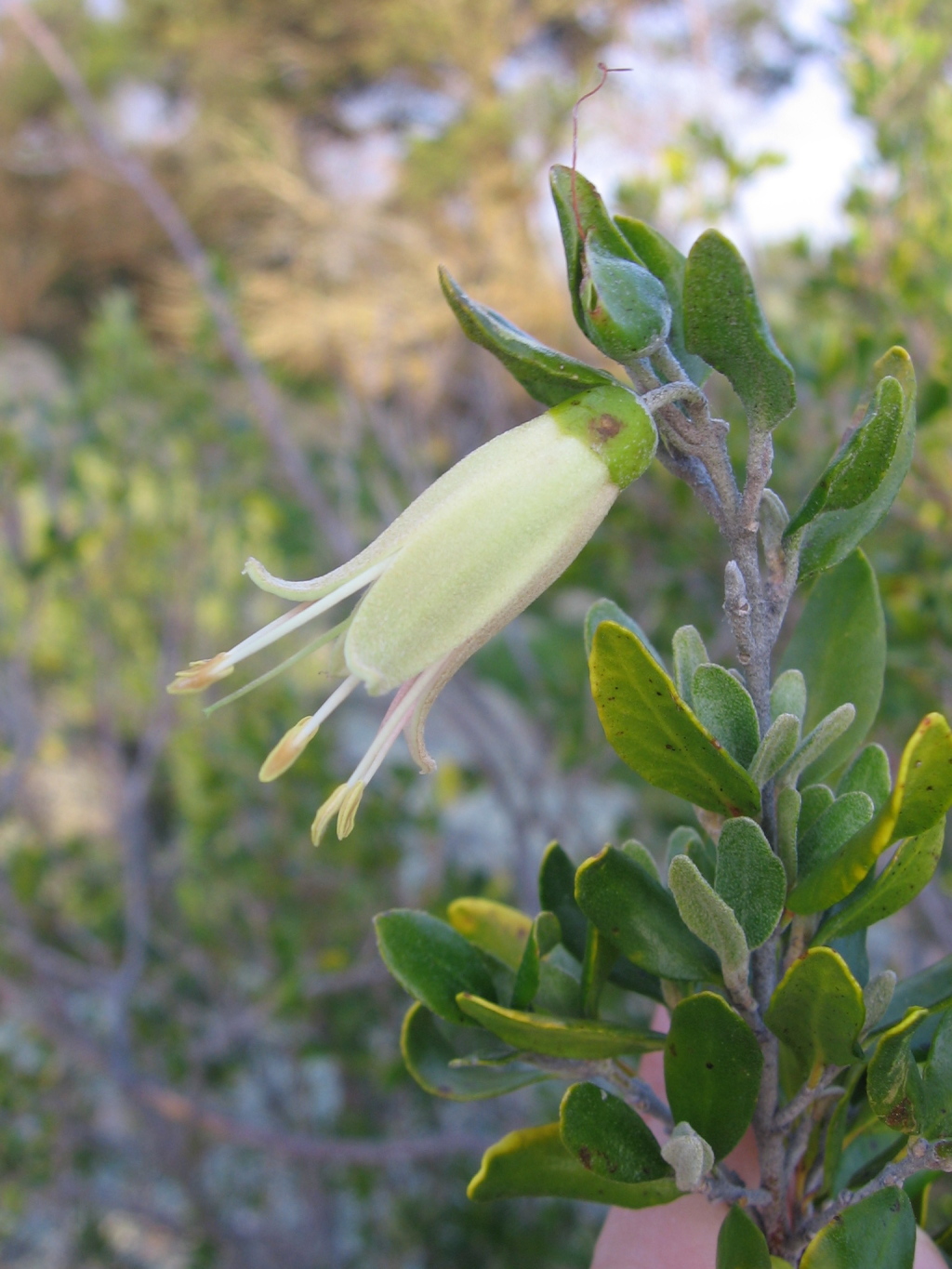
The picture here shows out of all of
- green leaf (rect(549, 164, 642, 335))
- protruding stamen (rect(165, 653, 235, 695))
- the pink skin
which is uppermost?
green leaf (rect(549, 164, 642, 335))

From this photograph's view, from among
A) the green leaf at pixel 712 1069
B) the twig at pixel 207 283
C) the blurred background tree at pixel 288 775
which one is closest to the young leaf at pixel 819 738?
the green leaf at pixel 712 1069

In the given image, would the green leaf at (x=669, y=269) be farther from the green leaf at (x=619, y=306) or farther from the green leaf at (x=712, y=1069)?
the green leaf at (x=712, y=1069)

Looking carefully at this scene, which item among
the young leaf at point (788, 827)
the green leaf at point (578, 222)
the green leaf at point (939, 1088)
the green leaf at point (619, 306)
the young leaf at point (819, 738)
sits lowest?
the green leaf at point (939, 1088)

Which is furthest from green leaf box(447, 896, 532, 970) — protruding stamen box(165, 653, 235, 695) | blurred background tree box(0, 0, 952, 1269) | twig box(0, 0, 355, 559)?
twig box(0, 0, 355, 559)

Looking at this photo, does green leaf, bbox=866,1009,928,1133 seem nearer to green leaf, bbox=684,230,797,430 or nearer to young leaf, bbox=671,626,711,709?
young leaf, bbox=671,626,711,709

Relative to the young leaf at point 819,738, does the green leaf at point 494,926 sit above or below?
below

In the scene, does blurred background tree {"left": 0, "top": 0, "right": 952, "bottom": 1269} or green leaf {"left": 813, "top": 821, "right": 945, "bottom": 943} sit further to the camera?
blurred background tree {"left": 0, "top": 0, "right": 952, "bottom": 1269}

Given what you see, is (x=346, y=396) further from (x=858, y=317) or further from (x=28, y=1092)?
(x=28, y=1092)
